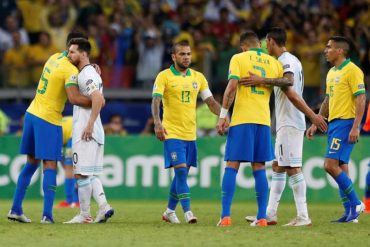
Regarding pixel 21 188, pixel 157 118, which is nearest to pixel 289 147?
pixel 157 118

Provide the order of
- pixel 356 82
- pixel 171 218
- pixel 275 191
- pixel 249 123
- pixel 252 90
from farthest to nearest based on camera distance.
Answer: pixel 171 218 < pixel 275 191 < pixel 356 82 < pixel 252 90 < pixel 249 123

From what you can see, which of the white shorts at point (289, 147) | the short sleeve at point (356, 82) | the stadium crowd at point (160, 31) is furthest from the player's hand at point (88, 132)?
the stadium crowd at point (160, 31)

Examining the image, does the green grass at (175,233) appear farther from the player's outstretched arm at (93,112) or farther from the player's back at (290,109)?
the player's back at (290,109)

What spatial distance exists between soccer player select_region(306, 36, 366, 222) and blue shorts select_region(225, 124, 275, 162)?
1.04 meters

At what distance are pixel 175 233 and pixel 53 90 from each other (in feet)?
9.23

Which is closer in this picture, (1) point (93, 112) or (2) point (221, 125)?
(2) point (221, 125)

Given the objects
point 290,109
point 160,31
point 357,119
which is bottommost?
point 357,119

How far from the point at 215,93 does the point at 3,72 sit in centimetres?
466

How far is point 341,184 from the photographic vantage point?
14.1m

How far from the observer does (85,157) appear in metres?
13.4

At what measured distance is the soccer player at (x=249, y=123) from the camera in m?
13.1

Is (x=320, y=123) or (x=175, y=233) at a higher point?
(x=320, y=123)

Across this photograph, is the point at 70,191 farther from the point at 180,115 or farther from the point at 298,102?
the point at 298,102

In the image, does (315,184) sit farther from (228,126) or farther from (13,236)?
(13,236)
